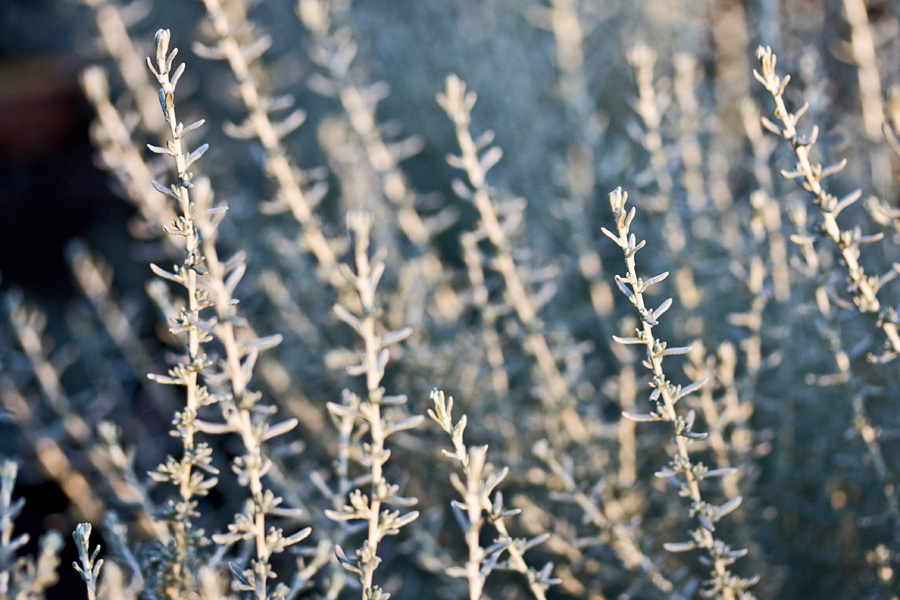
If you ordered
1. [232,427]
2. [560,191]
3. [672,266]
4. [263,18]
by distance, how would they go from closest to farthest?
[232,427]
[672,266]
[560,191]
[263,18]

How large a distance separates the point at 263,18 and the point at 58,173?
1354mm

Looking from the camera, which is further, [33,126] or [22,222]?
[33,126]

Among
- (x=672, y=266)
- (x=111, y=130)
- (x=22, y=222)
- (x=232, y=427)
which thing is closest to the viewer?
(x=232, y=427)

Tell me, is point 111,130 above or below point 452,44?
above

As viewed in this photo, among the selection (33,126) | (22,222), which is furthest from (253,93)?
(33,126)

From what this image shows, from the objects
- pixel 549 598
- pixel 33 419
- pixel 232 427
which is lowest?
pixel 549 598

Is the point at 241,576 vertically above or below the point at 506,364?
above

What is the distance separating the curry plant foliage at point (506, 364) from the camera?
832mm

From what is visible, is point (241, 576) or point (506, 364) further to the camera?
point (506, 364)

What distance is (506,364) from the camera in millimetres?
1700

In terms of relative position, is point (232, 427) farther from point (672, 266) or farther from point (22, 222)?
point (22, 222)

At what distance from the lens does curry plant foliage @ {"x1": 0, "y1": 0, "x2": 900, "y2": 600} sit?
2.73 ft

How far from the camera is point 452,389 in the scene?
142 centimetres

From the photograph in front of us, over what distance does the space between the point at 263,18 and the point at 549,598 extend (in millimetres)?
3358
